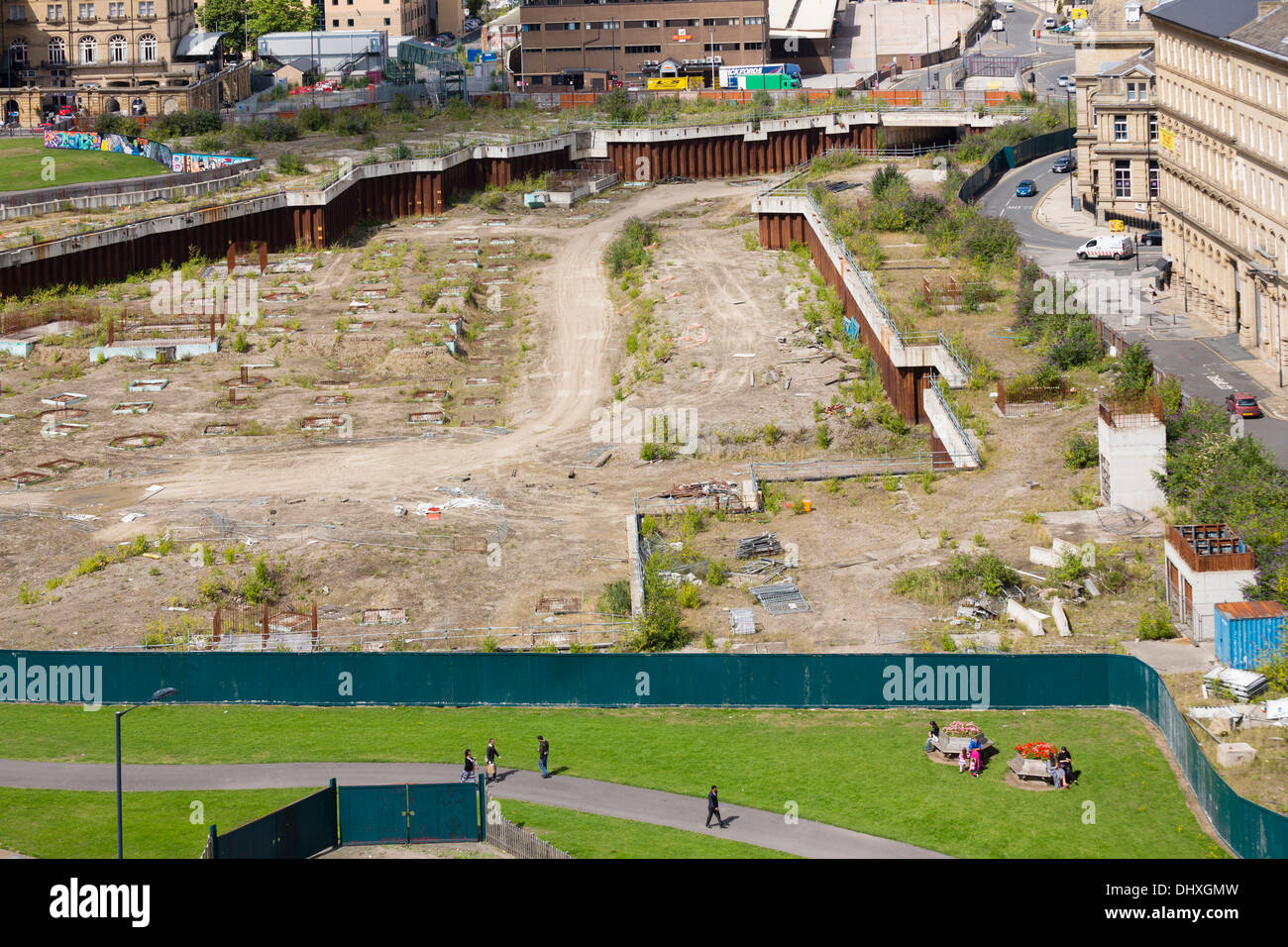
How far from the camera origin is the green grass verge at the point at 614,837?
41375mm

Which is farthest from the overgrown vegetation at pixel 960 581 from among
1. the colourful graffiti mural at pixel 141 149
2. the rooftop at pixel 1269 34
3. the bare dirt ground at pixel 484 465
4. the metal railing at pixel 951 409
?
the colourful graffiti mural at pixel 141 149

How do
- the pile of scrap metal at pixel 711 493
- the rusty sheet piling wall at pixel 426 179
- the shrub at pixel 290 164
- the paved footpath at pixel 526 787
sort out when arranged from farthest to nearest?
1. the shrub at pixel 290 164
2. the rusty sheet piling wall at pixel 426 179
3. the pile of scrap metal at pixel 711 493
4. the paved footpath at pixel 526 787

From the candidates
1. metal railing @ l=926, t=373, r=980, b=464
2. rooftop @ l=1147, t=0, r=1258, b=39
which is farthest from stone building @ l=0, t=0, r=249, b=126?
metal railing @ l=926, t=373, r=980, b=464

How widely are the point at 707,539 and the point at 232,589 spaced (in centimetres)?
1630

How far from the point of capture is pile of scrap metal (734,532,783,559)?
60.6m

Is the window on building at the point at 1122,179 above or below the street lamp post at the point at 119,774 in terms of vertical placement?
above

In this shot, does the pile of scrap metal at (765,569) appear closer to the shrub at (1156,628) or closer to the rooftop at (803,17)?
the shrub at (1156,628)

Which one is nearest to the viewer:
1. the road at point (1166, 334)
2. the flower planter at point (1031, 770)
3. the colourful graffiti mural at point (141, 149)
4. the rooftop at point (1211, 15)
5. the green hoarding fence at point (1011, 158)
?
the flower planter at point (1031, 770)

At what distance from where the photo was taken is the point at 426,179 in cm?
11919

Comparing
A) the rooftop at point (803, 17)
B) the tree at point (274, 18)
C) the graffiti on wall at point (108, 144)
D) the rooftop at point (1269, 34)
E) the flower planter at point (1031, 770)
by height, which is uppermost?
the tree at point (274, 18)

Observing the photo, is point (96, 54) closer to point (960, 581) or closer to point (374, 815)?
point (960, 581)

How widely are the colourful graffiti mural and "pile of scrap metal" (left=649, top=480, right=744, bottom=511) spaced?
Answer: 6818 cm

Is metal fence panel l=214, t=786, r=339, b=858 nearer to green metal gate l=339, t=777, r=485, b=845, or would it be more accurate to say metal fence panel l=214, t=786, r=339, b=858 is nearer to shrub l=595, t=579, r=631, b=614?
green metal gate l=339, t=777, r=485, b=845

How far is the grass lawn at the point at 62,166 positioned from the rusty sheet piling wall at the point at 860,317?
49.1 m
